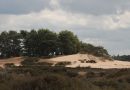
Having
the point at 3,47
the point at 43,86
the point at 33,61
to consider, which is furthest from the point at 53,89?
the point at 3,47

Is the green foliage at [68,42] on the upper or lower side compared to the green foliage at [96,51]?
upper

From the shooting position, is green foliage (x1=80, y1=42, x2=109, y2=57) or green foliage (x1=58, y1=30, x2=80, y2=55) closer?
green foliage (x1=80, y1=42, x2=109, y2=57)

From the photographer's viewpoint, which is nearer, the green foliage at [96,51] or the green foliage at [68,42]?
the green foliage at [96,51]

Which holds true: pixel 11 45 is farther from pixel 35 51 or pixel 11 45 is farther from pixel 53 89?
pixel 53 89

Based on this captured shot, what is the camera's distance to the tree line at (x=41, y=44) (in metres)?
126

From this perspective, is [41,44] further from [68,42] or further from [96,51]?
[96,51]

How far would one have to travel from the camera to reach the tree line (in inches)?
4958

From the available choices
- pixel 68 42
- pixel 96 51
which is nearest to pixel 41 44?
pixel 68 42

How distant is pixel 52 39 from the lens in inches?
4963

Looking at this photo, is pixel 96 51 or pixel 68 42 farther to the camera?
pixel 96 51

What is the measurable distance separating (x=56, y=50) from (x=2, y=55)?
15.2 meters

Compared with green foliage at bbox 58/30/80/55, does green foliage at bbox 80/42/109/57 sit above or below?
below

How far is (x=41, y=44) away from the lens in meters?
127

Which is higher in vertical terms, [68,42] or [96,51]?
[68,42]
